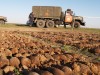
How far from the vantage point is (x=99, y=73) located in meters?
5.55

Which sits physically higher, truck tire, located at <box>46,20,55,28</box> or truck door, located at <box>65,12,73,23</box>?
truck door, located at <box>65,12,73,23</box>

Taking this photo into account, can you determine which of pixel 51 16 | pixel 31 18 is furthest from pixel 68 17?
pixel 31 18

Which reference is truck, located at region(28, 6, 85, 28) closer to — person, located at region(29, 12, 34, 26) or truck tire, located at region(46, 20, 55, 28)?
truck tire, located at region(46, 20, 55, 28)

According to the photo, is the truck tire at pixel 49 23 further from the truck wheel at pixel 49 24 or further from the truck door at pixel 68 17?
the truck door at pixel 68 17

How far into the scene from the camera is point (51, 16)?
2723 centimetres

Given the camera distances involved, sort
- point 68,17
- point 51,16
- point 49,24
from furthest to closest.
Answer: point 49,24
point 51,16
point 68,17

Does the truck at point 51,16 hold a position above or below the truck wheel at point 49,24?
above

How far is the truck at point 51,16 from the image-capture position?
26.9 m

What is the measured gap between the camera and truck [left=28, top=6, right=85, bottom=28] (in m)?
26.9

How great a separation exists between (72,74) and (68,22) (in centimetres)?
2270

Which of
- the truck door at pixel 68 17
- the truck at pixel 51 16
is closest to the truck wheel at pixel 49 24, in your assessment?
the truck at pixel 51 16

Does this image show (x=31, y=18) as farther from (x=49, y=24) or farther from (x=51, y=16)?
(x=51, y=16)

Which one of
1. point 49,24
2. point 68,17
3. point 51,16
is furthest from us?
point 49,24

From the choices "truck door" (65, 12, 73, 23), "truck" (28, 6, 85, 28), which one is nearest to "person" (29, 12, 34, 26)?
"truck" (28, 6, 85, 28)
